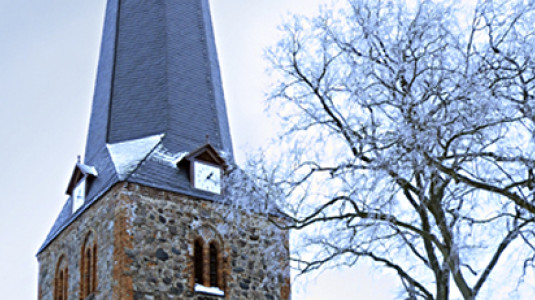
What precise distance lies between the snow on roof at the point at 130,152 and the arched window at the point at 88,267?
151 centimetres

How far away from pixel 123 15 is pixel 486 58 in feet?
41.5

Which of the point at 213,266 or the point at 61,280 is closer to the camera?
the point at 213,266

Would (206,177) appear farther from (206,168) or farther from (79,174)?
(79,174)

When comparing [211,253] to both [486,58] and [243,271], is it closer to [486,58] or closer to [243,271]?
[243,271]

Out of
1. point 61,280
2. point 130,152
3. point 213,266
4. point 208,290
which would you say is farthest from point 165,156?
point 61,280

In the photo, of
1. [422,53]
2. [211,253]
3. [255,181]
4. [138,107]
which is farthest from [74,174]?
[422,53]

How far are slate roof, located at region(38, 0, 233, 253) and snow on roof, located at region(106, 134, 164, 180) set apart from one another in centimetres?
2

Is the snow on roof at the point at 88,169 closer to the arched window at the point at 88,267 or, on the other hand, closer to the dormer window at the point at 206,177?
the arched window at the point at 88,267

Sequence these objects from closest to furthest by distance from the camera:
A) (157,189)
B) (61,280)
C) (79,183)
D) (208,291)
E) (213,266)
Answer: (208,291), (157,189), (213,266), (61,280), (79,183)

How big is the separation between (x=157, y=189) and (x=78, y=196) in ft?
8.34

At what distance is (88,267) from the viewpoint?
57.2ft

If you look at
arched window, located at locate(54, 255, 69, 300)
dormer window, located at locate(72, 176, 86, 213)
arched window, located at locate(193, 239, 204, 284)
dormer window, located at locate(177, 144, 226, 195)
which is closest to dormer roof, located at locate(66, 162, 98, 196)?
dormer window, located at locate(72, 176, 86, 213)

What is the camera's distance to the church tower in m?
16.5

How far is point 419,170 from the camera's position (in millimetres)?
9172
